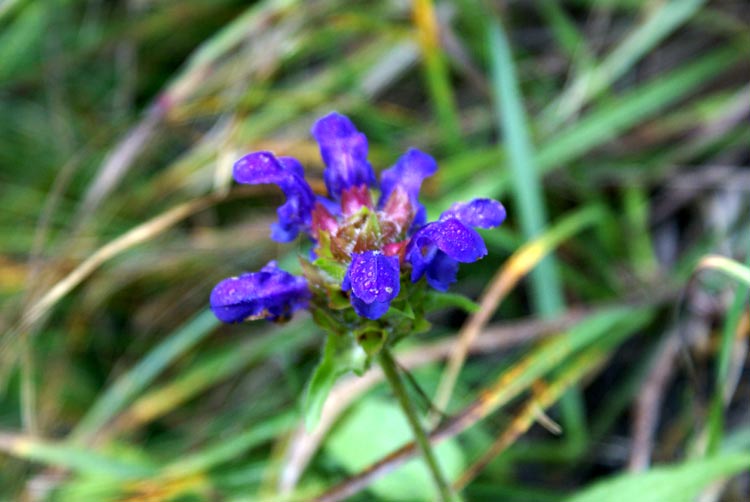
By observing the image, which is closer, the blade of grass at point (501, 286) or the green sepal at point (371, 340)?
the green sepal at point (371, 340)

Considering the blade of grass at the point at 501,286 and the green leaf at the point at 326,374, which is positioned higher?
the blade of grass at the point at 501,286

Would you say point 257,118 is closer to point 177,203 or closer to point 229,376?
point 177,203

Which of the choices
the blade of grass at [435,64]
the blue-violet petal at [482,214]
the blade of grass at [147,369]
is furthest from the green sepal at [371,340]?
the blade of grass at [435,64]

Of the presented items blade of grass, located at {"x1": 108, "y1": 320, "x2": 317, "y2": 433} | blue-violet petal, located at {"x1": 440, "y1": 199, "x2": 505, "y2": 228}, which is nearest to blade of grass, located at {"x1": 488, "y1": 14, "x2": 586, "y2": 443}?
blade of grass, located at {"x1": 108, "y1": 320, "x2": 317, "y2": 433}

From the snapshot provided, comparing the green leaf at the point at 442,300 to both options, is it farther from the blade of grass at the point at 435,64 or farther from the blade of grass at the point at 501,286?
the blade of grass at the point at 435,64

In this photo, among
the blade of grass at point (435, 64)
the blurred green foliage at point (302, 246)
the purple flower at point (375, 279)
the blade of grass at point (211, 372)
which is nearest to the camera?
the purple flower at point (375, 279)

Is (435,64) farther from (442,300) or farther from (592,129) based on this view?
(442,300)

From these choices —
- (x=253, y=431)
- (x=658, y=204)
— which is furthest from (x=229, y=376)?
(x=658, y=204)

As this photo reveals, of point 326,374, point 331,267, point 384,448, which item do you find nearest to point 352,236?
point 331,267
